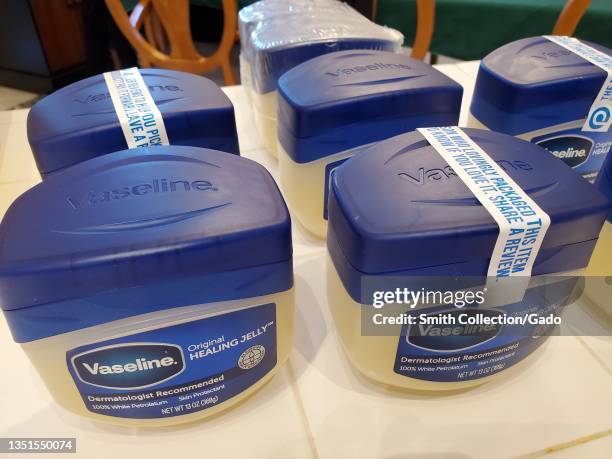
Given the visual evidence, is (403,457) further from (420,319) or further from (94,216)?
(94,216)

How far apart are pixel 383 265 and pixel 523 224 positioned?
0.24 ft

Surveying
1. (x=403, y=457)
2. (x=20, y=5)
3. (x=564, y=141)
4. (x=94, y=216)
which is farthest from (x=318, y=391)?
(x=20, y=5)

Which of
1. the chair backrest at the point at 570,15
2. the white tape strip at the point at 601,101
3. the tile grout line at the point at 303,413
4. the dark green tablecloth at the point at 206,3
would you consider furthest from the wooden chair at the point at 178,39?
the tile grout line at the point at 303,413

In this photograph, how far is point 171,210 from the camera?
10.1 inches

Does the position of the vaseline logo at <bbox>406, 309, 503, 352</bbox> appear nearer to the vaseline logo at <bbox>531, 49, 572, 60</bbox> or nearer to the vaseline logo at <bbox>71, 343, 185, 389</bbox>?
the vaseline logo at <bbox>71, 343, 185, 389</bbox>

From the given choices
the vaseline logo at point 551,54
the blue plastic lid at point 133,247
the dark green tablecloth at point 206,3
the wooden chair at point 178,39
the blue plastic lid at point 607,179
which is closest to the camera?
the blue plastic lid at point 133,247

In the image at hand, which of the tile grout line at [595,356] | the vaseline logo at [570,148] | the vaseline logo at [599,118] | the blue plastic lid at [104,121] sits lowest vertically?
the tile grout line at [595,356]

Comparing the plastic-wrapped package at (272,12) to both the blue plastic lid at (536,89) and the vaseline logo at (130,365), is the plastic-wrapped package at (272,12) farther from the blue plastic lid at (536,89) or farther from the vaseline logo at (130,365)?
the vaseline logo at (130,365)

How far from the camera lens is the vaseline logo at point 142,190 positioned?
265mm

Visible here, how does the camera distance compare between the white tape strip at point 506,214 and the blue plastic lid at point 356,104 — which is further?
the blue plastic lid at point 356,104

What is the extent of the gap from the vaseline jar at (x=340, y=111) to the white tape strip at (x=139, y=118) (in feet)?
0.32

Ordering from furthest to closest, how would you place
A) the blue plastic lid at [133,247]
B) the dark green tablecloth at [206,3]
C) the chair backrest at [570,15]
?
the dark green tablecloth at [206,3] < the chair backrest at [570,15] < the blue plastic lid at [133,247]

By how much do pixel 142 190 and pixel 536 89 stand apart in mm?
315

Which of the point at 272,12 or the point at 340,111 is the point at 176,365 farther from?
the point at 272,12
